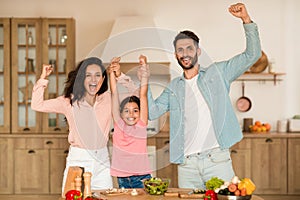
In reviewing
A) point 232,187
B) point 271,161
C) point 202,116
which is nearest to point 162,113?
point 202,116

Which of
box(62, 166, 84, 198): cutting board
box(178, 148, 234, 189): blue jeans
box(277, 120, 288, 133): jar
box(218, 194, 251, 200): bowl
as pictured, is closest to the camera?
box(218, 194, 251, 200): bowl

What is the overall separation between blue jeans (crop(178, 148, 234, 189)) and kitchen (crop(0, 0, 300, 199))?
132 inches

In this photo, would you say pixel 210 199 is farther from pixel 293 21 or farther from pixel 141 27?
pixel 293 21

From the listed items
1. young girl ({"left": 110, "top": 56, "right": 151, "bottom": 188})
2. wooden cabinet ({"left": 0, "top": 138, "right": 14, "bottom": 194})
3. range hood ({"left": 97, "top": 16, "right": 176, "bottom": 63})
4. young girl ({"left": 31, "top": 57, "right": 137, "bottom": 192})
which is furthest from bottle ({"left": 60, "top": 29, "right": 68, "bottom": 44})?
young girl ({"left": 110, "top": 56, "right": 151, "bottom": 188})

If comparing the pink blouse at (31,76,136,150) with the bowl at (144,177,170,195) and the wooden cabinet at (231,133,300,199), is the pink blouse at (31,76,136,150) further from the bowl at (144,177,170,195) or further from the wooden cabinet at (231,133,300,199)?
the wooden cabinet at (231,133,300,199)

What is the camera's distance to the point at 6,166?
6.42m

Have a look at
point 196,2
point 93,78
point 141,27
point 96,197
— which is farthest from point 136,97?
point 196,2

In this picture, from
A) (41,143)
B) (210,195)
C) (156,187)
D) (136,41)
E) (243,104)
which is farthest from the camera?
(243,104)

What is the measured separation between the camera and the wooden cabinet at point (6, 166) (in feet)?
21.0

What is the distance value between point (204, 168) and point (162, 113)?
51 cm

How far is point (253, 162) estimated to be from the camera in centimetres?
630

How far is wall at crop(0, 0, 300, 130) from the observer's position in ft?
22.3

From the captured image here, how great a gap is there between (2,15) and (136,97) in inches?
141

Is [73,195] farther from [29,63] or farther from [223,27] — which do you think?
[223,27]
